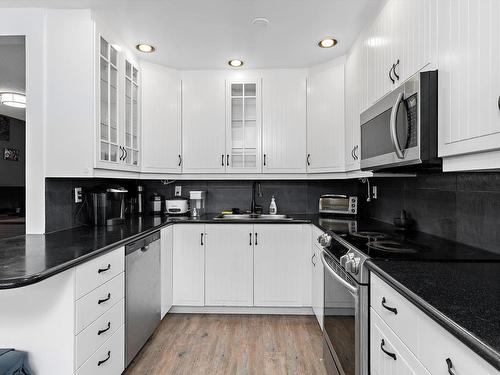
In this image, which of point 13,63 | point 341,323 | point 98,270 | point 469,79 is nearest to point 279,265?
point 341,323

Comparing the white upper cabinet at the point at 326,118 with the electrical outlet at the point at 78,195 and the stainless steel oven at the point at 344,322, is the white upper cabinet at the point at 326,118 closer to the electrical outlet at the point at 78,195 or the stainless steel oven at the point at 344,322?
the stainless steel oven at the point at 344,322

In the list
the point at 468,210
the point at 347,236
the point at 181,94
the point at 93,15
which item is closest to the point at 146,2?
the point at 93,15

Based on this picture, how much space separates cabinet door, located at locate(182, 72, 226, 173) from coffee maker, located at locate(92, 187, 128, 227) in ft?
2.60

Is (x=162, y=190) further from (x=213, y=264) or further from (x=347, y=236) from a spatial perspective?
(x=347, y=236)

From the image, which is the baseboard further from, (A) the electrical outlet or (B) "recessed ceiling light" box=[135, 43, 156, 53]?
(B) "recessed ceiling light" box=[135, 43, 156, 53]

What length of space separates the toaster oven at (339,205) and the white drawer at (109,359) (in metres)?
2.04

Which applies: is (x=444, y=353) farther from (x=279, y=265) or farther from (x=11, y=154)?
(x=11, y=154)

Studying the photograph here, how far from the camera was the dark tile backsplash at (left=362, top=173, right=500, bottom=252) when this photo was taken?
55.3 inches

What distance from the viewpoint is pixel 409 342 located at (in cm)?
95

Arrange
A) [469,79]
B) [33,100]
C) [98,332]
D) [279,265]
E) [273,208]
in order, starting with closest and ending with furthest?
[469,79], [98,332], [33,100], [279,265], [273,208]

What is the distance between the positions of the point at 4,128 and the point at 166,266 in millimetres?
1544

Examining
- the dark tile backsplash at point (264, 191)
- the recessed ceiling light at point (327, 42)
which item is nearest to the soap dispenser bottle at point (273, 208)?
the dark tile backsplash at point (264, 191)

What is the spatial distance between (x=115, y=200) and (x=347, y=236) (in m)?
1.81

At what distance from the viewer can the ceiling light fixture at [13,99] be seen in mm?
2000
